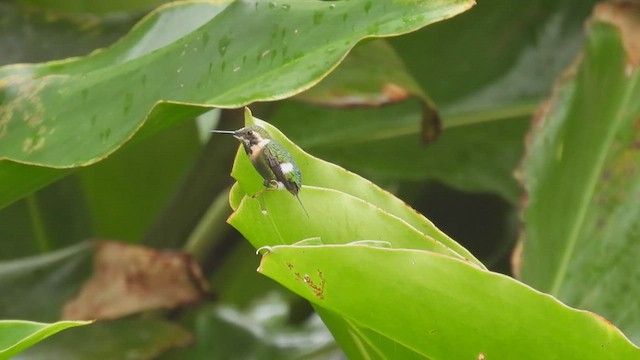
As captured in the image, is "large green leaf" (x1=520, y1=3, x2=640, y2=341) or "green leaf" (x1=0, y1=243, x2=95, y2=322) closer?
"large green leaf" (x1=520, y1=3, x2=640, y2=341)

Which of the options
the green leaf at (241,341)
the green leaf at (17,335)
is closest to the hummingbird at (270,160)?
the green leaf at (17,335)

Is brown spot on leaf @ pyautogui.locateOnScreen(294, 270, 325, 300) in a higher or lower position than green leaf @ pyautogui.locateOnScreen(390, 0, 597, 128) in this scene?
higher

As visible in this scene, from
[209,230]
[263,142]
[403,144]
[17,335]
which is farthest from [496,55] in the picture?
[17,335]

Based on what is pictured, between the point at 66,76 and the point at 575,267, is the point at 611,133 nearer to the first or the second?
the point at 575,267

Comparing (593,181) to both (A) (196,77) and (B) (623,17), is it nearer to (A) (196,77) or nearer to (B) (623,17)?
(B) (623,17)

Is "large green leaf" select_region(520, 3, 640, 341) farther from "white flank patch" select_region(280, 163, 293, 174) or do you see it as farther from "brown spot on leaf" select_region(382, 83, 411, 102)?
"white flank patch" select_region(280, 163, 293, 174)

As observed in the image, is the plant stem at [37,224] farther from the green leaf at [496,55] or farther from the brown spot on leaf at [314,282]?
the brown spot on leaf at [314,282]

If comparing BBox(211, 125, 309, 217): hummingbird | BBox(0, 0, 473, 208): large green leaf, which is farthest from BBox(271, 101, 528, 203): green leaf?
BBox(211, 125, 309, 217): hummingbird
